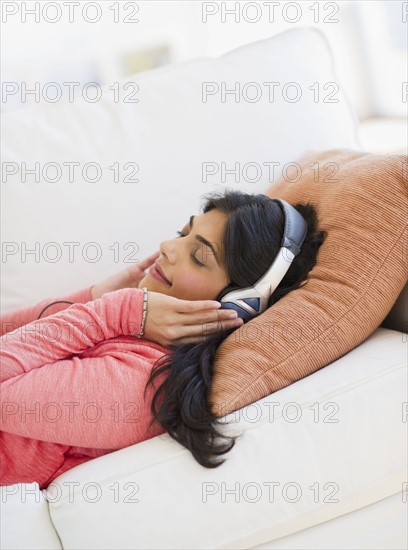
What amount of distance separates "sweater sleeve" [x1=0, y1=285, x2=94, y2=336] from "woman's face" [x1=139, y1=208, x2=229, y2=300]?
0.20 m

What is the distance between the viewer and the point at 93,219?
4.80 ft

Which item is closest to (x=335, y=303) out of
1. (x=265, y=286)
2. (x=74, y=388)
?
(x=265, y=286)

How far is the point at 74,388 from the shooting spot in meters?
1.08

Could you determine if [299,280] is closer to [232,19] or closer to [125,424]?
[125,424]

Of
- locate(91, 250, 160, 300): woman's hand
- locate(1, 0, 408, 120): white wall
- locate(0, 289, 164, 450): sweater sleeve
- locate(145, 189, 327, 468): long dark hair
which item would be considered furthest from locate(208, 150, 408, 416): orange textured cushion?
locate(1, 0, 408, 120): white wall

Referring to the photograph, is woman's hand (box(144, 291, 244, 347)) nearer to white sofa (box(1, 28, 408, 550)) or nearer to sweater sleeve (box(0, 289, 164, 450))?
sweater sleeve (box(0, 289, 164, 450))

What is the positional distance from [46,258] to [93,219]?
0.12 meters

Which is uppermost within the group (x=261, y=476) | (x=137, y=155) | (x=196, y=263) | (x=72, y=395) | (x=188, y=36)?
Answer: (x=188, y=36)

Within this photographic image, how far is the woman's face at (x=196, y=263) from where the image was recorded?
1260mm

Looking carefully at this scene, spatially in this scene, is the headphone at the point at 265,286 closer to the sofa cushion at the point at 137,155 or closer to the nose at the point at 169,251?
the nose at the point at 169,251

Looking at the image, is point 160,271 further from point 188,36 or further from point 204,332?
point 188,36

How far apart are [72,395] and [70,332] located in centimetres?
12

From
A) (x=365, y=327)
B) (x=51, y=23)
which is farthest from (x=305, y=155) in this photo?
(x=51, y=23)

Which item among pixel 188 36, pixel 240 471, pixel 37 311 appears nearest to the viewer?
pixel 240 471
